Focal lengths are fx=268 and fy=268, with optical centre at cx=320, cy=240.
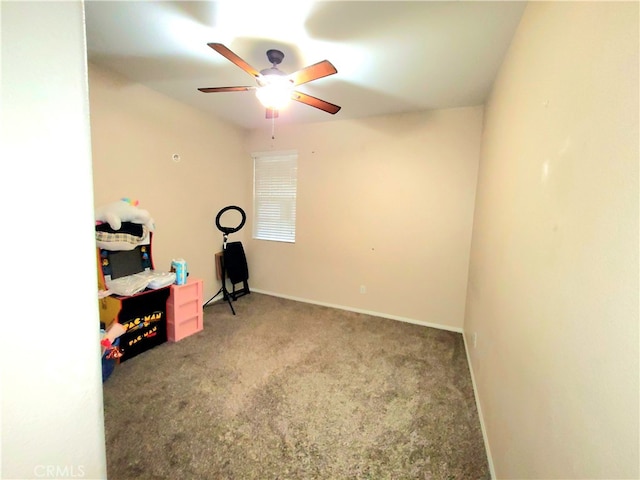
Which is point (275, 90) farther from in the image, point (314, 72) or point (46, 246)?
point (46, 246)

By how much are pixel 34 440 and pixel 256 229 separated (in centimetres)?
383

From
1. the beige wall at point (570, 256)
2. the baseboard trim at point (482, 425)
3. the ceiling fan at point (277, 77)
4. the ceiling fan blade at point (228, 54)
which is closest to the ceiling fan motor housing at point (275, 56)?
the ceiling fan at point (277, 77)

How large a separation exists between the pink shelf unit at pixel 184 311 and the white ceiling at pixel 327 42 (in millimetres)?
2015

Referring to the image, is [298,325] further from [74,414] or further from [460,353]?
[74,414]

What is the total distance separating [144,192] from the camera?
282 centimetres

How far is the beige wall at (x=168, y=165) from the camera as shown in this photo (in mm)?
2467

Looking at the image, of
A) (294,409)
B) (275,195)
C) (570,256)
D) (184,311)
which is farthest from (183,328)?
(570,256)

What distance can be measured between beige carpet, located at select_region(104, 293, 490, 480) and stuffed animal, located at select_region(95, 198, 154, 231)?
1.22 meters

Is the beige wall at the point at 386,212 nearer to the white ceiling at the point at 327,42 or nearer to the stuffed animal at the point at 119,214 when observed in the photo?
the white ceiling at the point at 327,42

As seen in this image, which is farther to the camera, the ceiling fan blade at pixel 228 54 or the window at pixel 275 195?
the window at pixel 275 195

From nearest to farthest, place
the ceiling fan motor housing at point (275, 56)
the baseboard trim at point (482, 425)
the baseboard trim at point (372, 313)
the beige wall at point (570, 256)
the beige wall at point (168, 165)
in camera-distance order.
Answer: the beige wall at point (570, 256) → the baseboard trim at point (482, 425) → the ceiling fan motor housing at point (275, 56) → the beige wall at point (168, 165) → the baseboard trim at point (372, 313)

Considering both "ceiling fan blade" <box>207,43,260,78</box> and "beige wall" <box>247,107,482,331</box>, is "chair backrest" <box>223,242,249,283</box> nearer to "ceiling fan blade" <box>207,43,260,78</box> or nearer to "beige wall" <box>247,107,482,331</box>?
"beige wall" <box>247,107,482,331</box>

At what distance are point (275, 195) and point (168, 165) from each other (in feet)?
4.79
